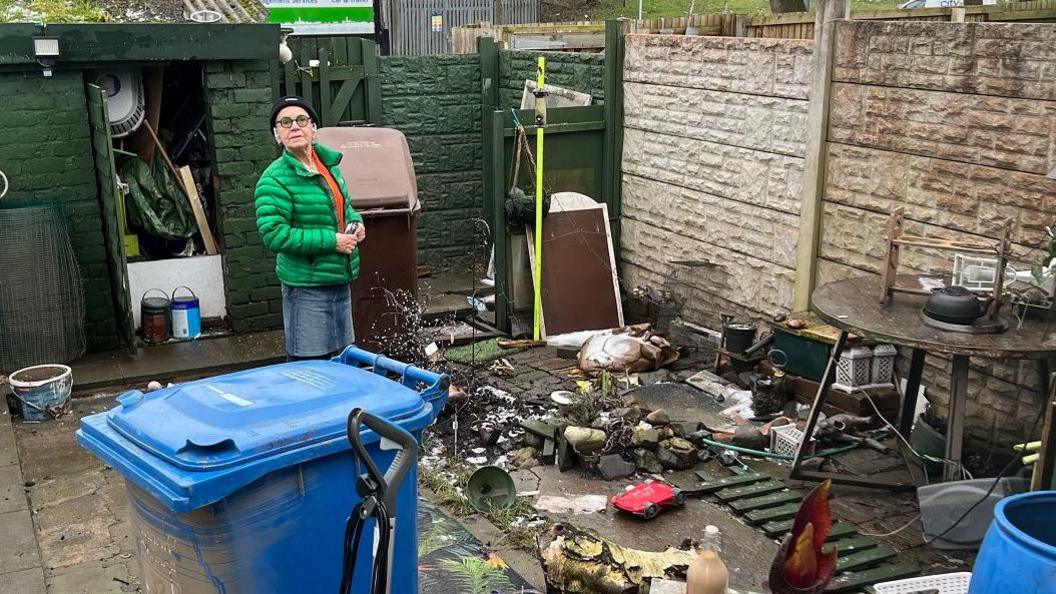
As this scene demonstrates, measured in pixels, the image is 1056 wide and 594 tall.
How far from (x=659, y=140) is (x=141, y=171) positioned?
458 centimetres

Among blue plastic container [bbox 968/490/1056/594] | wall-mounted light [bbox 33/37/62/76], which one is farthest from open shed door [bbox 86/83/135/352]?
blue plastic container [bbox 968/490/1056/594]

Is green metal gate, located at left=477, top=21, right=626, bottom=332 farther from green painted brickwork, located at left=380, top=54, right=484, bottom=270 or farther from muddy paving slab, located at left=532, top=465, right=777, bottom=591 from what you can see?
muddy paving slab, located at left=532, top=465, right=777, bottom=591

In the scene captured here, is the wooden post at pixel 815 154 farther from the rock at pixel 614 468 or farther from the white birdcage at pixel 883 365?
the rock at pixel 614 468

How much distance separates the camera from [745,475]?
6.45 meters

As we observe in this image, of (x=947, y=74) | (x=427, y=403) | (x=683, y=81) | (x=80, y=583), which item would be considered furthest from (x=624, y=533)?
(x=683, y=81)

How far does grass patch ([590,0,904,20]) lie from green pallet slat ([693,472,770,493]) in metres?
15.5

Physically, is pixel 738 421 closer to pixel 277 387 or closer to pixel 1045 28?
pixel 1045 28

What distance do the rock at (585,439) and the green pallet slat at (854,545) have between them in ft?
5.22

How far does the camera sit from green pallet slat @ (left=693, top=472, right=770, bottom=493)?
6.23 meters

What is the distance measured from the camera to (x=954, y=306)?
552 cm

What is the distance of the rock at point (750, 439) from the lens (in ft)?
22.3

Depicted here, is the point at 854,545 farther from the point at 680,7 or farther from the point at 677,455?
the point at 680,7

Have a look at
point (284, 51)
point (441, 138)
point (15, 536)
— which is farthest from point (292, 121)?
point (441, 138)

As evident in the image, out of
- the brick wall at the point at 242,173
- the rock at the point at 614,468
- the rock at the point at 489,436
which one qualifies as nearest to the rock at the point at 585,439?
the rock at the point at 614,468
